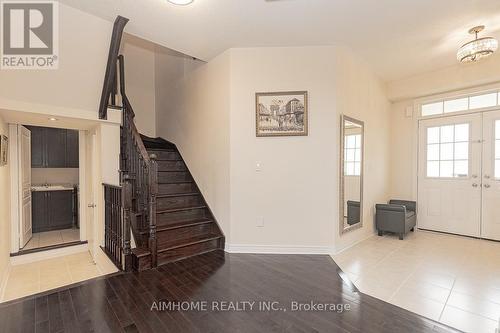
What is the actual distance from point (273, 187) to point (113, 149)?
7.63 ft

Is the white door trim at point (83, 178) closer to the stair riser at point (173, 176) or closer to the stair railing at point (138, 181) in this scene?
the stair railing at point (138, 181)

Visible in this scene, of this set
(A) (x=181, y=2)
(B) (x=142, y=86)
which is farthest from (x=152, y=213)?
(B) (x=142, y=86)

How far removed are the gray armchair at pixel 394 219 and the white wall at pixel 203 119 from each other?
275 centimetres

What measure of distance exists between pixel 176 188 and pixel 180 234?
0.95m

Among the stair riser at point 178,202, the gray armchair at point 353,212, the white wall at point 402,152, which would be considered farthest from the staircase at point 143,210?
the white wall at point 402,152

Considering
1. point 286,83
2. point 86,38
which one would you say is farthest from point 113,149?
point 286,83

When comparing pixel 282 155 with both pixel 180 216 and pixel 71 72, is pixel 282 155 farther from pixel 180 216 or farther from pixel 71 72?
pixel 71 72

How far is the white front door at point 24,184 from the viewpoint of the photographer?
3719 millimetres

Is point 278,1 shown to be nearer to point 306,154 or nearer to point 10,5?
point 306,154

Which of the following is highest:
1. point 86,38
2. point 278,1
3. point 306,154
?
point 278,1

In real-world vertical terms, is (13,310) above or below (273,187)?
below

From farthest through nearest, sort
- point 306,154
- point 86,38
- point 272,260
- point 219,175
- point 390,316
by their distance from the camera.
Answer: point 219,175, point 306,154, point 272,260, point 86,38, point 390,316

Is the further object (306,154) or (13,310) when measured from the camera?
(306,154)

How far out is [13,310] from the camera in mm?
2064
